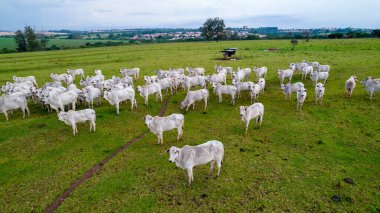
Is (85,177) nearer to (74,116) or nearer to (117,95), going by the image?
(74,116)

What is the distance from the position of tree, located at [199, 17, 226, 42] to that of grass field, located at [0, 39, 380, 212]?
98.0 m

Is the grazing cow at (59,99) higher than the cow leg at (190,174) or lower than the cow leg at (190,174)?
→ higher

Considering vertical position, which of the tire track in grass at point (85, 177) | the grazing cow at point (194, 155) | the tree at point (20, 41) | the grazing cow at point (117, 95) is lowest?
the tire track in grass at point (85, 177)

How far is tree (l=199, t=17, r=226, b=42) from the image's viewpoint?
113 m

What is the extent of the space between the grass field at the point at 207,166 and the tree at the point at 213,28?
3858 inches

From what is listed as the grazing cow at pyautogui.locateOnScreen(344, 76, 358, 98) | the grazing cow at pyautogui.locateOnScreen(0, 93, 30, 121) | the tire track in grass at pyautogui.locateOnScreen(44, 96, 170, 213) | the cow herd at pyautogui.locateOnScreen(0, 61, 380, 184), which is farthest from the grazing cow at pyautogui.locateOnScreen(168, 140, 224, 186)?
the grazing cow at pyautogui.locateOnScreen(344, 76, 358, 98)

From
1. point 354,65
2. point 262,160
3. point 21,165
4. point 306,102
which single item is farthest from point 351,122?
point 354,65

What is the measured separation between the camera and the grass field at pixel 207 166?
1041 cm

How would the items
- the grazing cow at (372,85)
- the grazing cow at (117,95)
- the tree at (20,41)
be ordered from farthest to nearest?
1. the tree at (20,41)
2. the grazing cow at (372,85)
3. the grazing cow at (117,95)

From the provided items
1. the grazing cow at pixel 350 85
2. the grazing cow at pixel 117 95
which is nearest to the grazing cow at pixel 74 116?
the grazing cow at pixel 117 95

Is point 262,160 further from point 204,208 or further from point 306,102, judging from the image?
point 306,102

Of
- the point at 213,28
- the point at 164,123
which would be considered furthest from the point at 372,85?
the point at 213,28

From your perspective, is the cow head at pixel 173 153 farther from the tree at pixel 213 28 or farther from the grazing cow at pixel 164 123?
the tree at pixel 213 28

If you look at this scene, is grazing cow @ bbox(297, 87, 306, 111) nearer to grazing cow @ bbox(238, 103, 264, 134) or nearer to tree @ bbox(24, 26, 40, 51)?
grazing cow @ bbox(238, 103, 264, 134)
